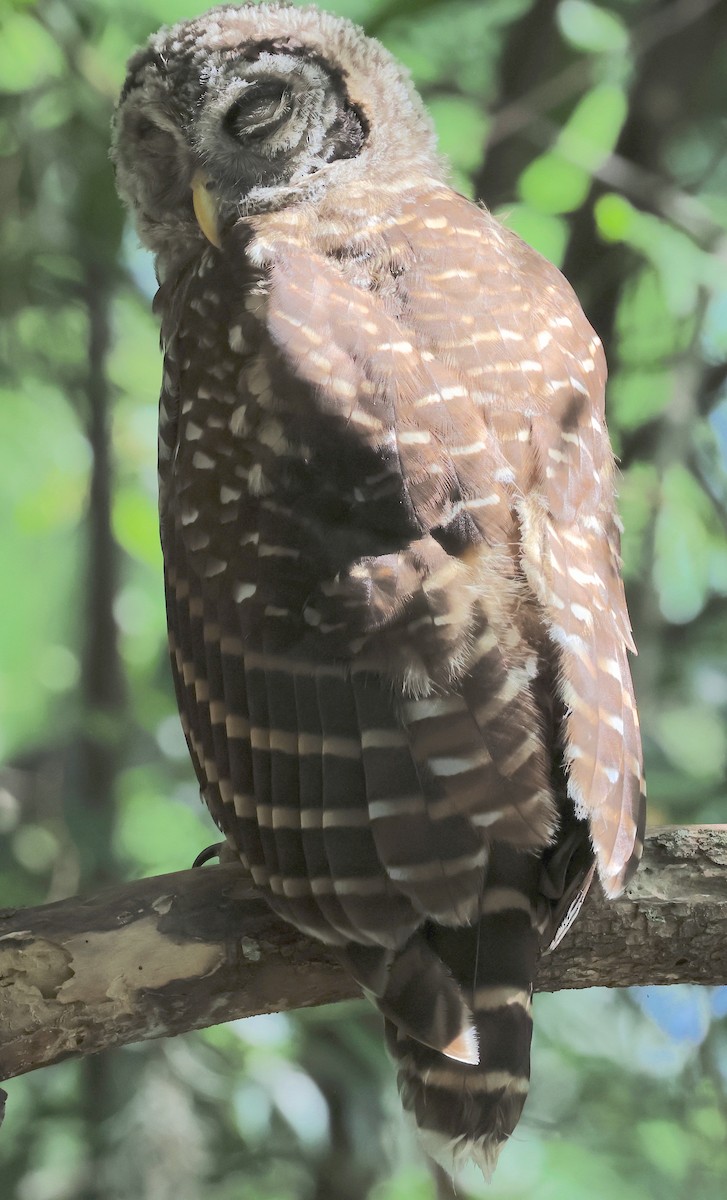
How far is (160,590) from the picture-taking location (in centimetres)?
372

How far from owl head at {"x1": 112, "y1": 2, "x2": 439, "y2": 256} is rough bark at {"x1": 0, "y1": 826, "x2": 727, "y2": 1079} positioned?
3.61ft

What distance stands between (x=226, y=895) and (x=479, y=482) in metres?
0.68

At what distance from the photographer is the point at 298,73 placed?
6.84 ft

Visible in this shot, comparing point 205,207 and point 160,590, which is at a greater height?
point 205,207

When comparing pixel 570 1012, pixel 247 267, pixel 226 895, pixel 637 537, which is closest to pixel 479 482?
pixel 247 267

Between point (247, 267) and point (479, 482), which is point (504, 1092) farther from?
point (247, 267)

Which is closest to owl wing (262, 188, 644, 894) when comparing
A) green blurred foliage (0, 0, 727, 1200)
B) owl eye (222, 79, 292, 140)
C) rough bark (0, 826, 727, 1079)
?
rough bark (0, 826, 727, 1079)

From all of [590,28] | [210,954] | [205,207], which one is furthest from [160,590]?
[210,954]

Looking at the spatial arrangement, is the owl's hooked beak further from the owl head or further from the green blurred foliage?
the green blurred foliage

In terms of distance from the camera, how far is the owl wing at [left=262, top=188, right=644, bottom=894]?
1.37m

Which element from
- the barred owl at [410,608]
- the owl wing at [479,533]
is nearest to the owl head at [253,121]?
the barred owl at [410,608]

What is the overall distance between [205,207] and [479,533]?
897mm

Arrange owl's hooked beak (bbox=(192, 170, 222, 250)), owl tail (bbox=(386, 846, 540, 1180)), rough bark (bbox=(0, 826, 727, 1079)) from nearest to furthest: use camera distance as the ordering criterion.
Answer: owl tail (bbox=(386, 846, 540, 1180)) → rough bark (bbox=(0, 826, 727, 1079)) → owl's hooked beak (bbox=(192, 170, 222, 250))

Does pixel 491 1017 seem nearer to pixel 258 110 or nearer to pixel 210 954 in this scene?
pixel 210 954
